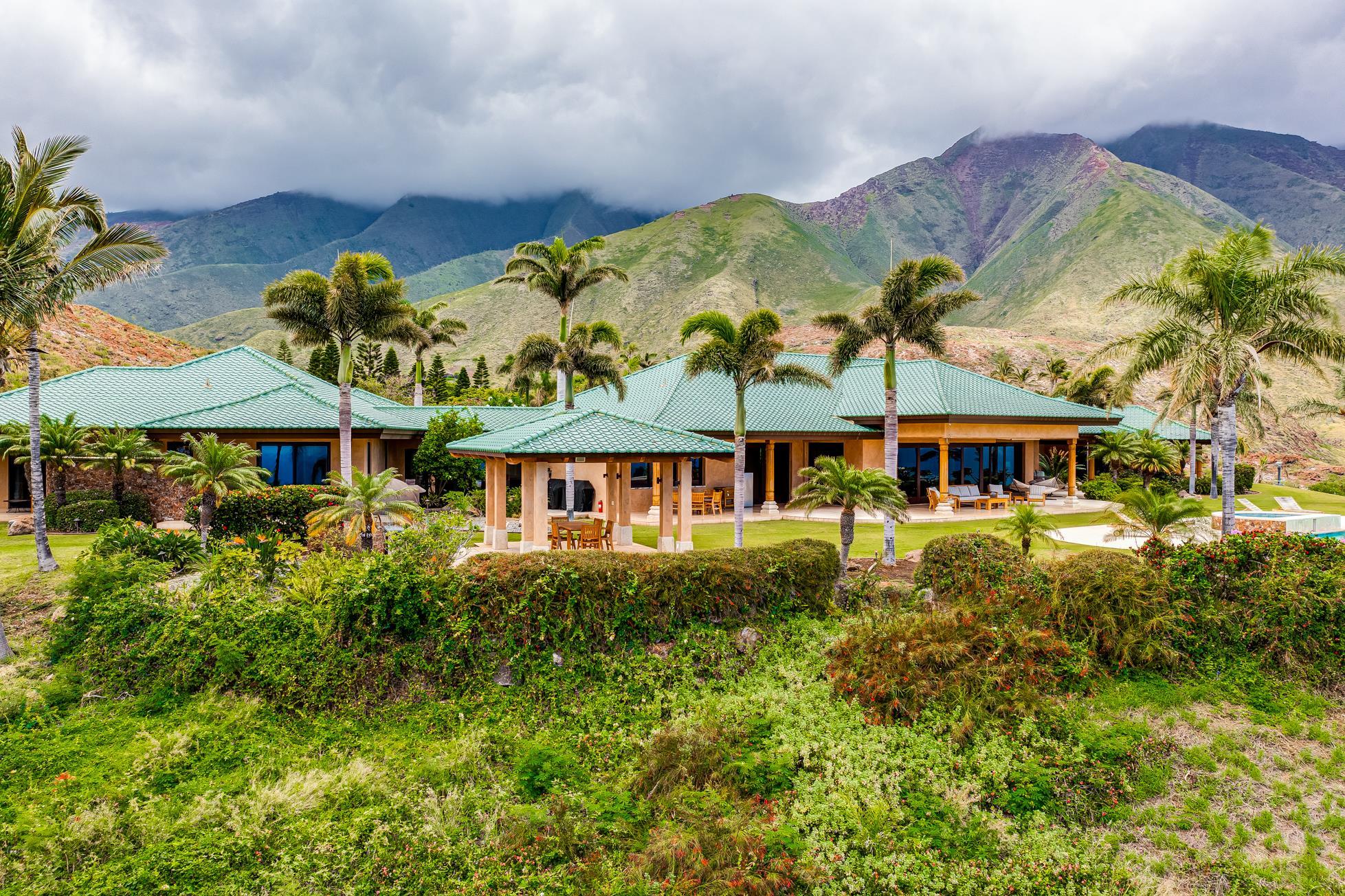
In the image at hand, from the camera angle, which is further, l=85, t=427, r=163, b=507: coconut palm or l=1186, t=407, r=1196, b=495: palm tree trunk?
l=1186, t=407, r=1196, b=495: palm tree trunk

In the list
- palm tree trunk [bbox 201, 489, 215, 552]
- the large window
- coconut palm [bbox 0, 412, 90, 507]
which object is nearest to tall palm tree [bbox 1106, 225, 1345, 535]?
palm tree trunk [bbox 201, 489, 215, 552]

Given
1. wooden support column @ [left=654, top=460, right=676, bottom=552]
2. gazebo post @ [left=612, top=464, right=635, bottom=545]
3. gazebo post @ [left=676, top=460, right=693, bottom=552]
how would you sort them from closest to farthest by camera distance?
gazebo post @ [left=676, top=460, right=693, bottom=552]
wooden support column @ [left=654, top=460, right=676, bottom=552]
gazebo post @ [left=612, top=464, right=635, bottom=545]

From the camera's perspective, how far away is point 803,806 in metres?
6.64

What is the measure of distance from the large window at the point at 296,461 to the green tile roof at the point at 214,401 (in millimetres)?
1171

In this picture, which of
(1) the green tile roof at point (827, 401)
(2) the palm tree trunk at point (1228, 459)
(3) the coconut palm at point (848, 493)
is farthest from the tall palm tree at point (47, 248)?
(2) the palm tree trunk at point (1228, 459)

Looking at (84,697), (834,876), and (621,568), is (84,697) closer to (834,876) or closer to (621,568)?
(621,568)

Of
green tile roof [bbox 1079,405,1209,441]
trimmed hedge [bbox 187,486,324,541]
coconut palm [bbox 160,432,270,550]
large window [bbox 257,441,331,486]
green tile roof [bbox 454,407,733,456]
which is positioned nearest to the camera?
coconut palm [bbox 160,432,270,550]

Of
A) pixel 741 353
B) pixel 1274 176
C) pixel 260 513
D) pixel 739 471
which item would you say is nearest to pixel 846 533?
pixel 739 471

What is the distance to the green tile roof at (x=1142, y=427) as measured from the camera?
110 feet

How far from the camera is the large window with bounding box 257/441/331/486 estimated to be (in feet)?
78.2

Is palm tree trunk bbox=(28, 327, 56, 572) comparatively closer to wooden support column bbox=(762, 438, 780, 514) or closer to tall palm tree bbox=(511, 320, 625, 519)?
tall palm tree bbox=(511, 320, 625, 519)

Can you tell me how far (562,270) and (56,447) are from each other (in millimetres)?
14667

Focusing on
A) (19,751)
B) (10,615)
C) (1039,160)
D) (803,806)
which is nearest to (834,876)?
(803,806)

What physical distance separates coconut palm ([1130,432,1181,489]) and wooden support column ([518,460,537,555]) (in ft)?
88.5
